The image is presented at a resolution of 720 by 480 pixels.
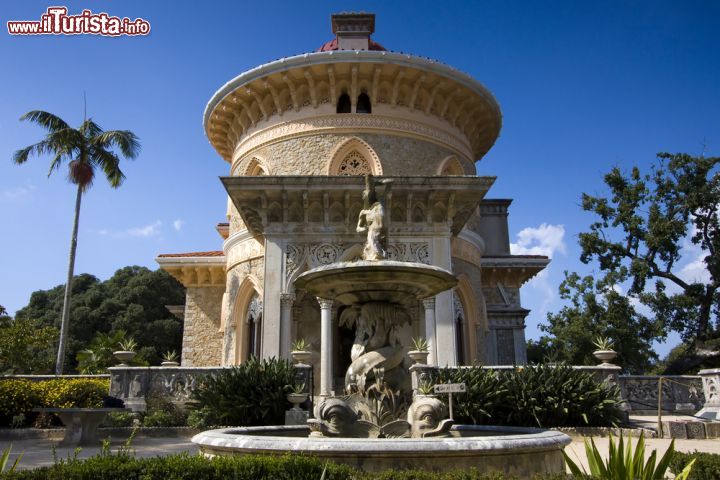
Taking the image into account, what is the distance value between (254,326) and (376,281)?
477 inches

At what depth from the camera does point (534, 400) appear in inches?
459

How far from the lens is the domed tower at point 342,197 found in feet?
52.2

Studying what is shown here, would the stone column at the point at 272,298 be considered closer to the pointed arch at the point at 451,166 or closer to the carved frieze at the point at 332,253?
the carved frieze at the point at 332,253

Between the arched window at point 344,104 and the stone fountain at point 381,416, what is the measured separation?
37.3 ft

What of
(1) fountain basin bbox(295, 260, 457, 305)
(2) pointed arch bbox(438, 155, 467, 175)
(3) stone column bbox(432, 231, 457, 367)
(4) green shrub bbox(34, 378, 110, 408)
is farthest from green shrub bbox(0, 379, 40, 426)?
(2) pointed arch bbox(438, 155, 467, 175)

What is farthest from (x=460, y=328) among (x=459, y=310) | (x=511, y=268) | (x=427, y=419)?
(x=427, y=419)

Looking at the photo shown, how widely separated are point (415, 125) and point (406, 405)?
13622 mm

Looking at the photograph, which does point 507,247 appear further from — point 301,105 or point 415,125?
point 301,105

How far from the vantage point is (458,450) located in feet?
16.3

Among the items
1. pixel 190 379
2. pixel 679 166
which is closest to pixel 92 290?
pixel 190 379

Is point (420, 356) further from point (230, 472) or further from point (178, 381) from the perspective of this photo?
point (230, 472)

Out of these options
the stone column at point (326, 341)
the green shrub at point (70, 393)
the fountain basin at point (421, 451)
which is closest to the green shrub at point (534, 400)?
the stone column at point (326, 341)

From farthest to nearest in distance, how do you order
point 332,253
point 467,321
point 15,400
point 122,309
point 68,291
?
point 122,309 → point 68,291 → point 467,321 → point 332,253 → point 15,400

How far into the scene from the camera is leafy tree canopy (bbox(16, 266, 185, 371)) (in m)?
Result: 39.4
